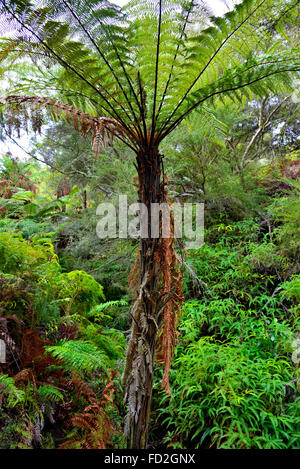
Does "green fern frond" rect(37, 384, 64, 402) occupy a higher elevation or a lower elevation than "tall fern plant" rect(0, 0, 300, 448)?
lower

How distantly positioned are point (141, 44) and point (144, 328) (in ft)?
4.19

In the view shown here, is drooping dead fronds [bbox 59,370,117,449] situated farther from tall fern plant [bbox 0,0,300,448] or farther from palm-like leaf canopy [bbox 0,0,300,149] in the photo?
palm-like leaf canopy [bbox 0,0,300,149]

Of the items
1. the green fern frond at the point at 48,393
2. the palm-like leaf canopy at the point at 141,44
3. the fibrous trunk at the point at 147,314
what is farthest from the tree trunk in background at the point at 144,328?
the green fern frond at the point at 48,393

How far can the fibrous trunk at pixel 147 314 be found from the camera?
1.26 meters

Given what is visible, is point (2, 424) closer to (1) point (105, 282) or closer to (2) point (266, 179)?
(1) point (105, 282)

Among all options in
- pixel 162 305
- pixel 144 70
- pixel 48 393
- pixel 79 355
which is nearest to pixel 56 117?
pixel 144 70

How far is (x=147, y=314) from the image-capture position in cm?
129

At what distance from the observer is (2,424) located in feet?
4.35

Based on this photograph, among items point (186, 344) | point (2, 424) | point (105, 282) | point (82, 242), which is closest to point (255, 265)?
point (186, 344)

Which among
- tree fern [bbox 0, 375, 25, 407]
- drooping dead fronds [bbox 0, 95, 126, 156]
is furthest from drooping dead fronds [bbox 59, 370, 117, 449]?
drooping dead fronds [bbox 0, 95, 126, 156]

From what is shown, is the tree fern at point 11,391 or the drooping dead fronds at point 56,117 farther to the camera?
the drooping dead fronds at point 56,117

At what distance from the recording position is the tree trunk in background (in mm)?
1258

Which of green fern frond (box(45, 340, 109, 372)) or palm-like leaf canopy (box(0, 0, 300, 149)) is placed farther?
green fern frond (box(45, 340, 109, 372))

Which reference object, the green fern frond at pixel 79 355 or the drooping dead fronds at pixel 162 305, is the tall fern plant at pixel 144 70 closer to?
the drooping dead fronds at pixel 162 305
